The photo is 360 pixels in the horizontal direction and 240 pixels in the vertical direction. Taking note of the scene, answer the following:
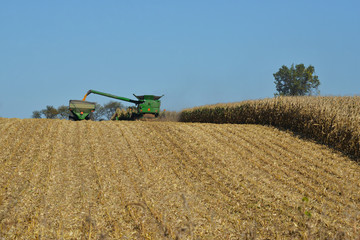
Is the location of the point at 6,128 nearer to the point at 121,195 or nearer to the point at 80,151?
the point at 80,151

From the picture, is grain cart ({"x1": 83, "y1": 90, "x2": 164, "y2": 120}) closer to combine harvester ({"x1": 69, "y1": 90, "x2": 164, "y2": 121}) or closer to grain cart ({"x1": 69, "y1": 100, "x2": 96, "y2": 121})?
combine harvester ({"x1": 69, "y1": 90, "x2": 164, "y2": 121})

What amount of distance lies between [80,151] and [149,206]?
4.37m

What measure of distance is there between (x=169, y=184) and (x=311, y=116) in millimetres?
7630

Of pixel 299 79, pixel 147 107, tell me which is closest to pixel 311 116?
pixel 147 107

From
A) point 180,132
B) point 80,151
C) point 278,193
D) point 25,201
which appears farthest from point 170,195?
point 180,132

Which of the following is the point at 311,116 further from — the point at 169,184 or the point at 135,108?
the point at 135,108

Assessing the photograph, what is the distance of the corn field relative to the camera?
39.3ft

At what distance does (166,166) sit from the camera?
979cm

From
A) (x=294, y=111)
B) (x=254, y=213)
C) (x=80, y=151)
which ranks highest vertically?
(x=294, y=111)

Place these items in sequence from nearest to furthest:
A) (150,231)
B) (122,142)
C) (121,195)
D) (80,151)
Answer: (150,231)
(121,195)
(80,151)
(122,142)

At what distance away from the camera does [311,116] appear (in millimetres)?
13391

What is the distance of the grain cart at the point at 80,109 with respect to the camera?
808 inches

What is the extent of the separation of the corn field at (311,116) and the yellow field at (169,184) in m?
0.77

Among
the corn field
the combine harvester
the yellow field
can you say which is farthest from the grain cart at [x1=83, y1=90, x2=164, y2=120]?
the yellow field
